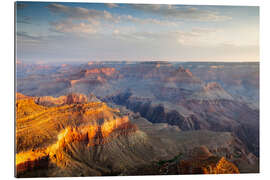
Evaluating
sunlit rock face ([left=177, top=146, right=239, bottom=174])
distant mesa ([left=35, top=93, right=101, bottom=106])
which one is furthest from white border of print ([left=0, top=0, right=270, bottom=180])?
distant mesa ([left=35, top=93, right=101, bottom=106])

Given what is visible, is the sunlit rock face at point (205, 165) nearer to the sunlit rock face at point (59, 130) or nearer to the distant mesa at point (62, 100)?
the sunlit rock face at point (59, 130)

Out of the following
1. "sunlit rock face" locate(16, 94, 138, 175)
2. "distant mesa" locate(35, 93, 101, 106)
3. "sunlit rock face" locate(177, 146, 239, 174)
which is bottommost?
"sunlit rock face" locate(177, 146, 239, 174)

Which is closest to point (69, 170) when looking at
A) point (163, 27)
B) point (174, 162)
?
point (174, 162)

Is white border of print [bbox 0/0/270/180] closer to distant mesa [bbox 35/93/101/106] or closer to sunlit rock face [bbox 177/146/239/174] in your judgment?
sunlit rock face [bbox 177/146/239/174]

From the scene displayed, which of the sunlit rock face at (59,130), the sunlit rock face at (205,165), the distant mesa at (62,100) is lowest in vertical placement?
the sunlit rock face at (205,165)

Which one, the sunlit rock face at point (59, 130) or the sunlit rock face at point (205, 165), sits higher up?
the sunlit rock face at point (59, 130)

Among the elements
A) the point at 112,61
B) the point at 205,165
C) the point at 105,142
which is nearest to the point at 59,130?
the point at 105,142

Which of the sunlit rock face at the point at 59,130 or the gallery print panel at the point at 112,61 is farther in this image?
the gallery print panel at the point at 112,61
